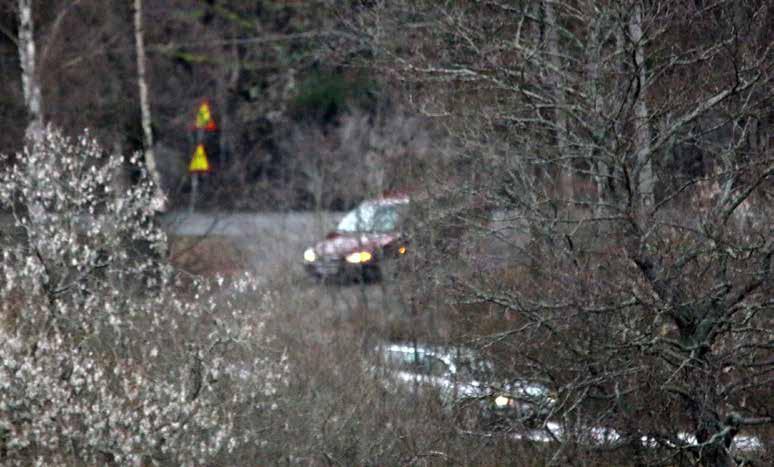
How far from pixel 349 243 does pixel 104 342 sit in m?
6.64

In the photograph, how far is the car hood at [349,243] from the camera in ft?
53.8

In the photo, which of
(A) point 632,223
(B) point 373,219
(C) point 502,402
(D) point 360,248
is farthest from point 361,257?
(A) point 632,223

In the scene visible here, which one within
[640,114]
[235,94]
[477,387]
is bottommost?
[477,387]

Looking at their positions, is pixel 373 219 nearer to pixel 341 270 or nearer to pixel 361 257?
pixel 361 257

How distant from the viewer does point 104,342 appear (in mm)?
10547

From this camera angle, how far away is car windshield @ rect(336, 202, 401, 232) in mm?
15977

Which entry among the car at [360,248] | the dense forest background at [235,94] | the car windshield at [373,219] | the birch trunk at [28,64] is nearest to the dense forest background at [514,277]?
the dense forest background at [235,94]

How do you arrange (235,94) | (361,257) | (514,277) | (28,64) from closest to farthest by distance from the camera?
(514,277) → (361,257) → (28,64) → (235,94)

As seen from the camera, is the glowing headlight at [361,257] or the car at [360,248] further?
the glowing headlight at [361,257]

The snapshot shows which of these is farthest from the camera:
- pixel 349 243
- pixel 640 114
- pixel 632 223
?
pixel 349 243

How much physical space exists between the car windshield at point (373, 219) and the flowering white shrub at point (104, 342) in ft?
12.2

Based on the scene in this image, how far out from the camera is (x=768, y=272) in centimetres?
899

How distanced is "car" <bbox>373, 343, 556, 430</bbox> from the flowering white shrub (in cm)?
139

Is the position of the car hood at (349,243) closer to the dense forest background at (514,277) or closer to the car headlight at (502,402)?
the dense forest background at (514,277)
